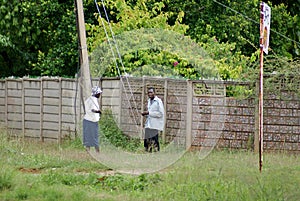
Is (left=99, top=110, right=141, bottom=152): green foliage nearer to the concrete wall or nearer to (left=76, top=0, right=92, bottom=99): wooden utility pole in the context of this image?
the concrete wall

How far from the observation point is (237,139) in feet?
51.5

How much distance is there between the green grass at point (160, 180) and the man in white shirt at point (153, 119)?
0.85 meters

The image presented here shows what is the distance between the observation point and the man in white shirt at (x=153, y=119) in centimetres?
1485

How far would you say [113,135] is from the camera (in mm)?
16188

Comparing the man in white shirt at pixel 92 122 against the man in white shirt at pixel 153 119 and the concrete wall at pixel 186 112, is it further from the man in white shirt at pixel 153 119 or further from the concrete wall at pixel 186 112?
the concrete wall at pixel 186 112

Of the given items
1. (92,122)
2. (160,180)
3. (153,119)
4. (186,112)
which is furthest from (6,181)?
(186,112)

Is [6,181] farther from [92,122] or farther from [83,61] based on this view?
[83,61]

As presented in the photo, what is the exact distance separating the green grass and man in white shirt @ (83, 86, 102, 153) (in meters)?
0.34

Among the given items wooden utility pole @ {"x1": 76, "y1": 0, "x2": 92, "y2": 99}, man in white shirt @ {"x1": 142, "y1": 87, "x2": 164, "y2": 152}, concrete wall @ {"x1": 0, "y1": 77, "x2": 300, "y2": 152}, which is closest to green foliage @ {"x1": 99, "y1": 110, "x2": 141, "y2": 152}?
concrete wall @ {"x1": 0, "y1": 77, "x2": 300, "y2": 152}

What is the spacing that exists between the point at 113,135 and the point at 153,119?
1539 millimetres

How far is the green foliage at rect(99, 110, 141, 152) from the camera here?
15.5 meters

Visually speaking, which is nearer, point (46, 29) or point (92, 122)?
point (92, 122)

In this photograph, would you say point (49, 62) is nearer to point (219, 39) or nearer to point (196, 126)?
point (219, 39)

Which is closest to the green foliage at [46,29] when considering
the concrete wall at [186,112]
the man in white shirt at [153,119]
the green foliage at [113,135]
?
the concrete wall at [186,112]
